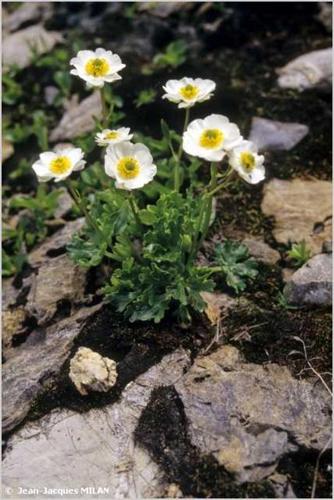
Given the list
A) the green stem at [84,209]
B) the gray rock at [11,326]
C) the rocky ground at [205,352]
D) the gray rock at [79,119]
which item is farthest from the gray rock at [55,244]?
the gray rock at [79,119]

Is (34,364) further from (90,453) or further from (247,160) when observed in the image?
(247,160)

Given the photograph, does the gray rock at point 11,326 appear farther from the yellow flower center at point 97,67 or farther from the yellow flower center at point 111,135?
the yellow flower center at point 97,67

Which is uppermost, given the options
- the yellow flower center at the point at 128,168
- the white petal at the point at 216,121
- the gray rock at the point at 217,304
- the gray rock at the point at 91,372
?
the white petal at the point at 216,121

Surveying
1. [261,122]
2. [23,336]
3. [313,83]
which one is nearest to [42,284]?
[23,336]

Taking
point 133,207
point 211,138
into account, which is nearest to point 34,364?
point 133,207

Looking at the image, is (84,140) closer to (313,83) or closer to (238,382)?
(313,83)
